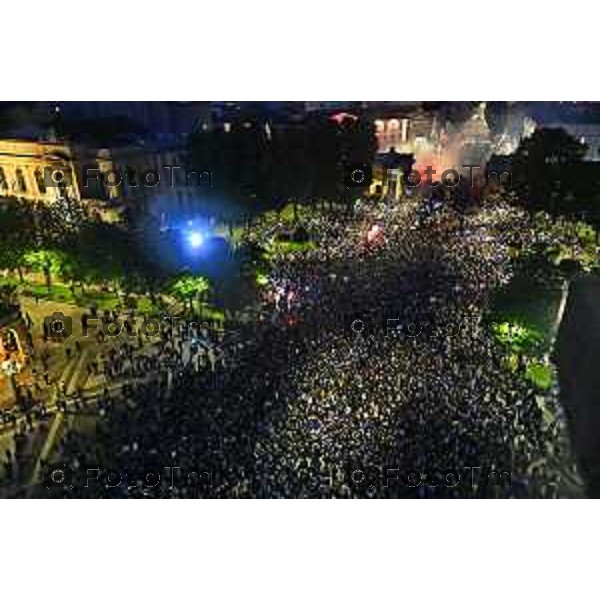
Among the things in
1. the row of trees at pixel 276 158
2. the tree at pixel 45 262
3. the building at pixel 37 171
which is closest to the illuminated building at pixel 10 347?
the tree at pixel 45 262

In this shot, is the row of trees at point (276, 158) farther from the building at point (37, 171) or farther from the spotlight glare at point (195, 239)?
the building at point (37, 171)

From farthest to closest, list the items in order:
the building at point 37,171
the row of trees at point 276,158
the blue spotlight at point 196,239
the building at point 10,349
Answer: the blue spotlight at point 196,239
the building at point 10,349
the building at point 37,171
the row of trees at point 276,158

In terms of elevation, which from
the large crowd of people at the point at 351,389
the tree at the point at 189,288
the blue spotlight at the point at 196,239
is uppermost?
the blue spotlight at the point at 196,239

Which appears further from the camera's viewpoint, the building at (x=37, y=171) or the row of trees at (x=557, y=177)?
the building at (x=37, y=171)

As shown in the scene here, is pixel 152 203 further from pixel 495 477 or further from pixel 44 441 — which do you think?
pixel 495 477

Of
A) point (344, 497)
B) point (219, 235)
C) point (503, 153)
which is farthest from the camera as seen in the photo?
point (219, 235)

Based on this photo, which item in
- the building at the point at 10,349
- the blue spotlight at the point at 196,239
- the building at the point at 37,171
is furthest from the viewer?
the blue spotlight at the point at 196,239

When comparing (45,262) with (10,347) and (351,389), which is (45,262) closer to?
(10,347)

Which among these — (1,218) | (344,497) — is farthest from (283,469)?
(1,218)
